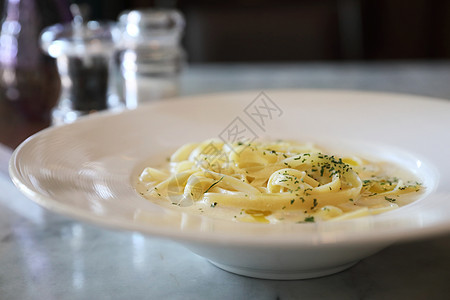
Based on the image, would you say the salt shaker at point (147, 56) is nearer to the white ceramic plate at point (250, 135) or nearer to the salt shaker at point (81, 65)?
the salt shaker at point (81, 65)

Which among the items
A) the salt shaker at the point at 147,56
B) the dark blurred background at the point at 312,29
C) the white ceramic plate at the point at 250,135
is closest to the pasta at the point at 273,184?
the white ceramic plate at the point at 250,135

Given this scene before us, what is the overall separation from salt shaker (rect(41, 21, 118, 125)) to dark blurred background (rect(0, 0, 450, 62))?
8.40ft

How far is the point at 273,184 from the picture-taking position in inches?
39.9

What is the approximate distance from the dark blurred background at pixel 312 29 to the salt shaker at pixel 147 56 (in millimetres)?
2307

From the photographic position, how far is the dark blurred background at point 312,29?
4242 mm

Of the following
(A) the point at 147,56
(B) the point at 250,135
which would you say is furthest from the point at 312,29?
(B) the point at 250,135

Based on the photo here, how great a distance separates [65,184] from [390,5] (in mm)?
3950

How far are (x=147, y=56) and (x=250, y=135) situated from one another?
65 centimetres

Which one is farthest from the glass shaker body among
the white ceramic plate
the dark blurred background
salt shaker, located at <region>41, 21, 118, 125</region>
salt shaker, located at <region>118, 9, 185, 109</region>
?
the dark blurred background

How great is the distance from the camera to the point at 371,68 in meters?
2.80

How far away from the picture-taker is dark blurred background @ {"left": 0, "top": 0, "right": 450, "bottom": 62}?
4242mm

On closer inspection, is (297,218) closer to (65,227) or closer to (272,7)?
(65,227)

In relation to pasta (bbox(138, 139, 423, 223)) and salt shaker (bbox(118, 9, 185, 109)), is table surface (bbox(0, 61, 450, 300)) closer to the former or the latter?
pasta (bbox(138, 139, 423, 223))

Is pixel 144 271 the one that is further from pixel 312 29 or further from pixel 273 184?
pixel 312 29
